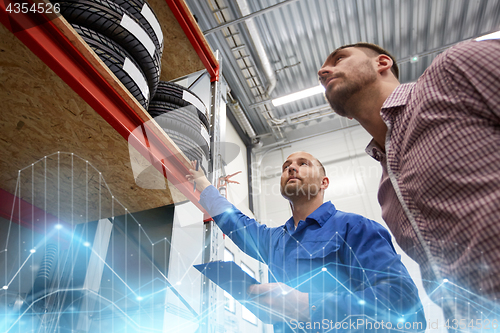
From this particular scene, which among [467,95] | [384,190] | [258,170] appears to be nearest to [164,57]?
[384,190]

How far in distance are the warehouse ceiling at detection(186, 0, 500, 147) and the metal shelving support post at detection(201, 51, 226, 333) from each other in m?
2.18

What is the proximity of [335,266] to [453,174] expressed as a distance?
1.63ft

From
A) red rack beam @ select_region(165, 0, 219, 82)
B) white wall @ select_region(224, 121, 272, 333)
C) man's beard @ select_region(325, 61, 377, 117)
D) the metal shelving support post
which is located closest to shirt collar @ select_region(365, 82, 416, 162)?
man's beard @ select_region(325, 61, 377, 117)

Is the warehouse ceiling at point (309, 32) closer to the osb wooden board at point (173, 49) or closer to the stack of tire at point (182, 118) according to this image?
the osb wooden board at point (173, 49)

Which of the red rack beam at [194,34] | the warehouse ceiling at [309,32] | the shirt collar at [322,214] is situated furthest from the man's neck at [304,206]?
the warehouse ceiling at [309,32]

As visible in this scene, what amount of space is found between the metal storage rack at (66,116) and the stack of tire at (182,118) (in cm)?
9

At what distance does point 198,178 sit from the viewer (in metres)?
1.15

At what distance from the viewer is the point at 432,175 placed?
1.52 ft

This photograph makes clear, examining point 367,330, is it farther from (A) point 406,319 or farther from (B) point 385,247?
(B) point 385,247

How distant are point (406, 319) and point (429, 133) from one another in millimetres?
361

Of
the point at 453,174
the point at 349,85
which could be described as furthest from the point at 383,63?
the point at 453,174

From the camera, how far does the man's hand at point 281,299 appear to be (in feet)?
2.25

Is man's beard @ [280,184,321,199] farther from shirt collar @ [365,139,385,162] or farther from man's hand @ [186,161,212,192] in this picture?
shirt collar @ [365,139,385,162]

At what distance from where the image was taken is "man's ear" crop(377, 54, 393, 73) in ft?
2.51
